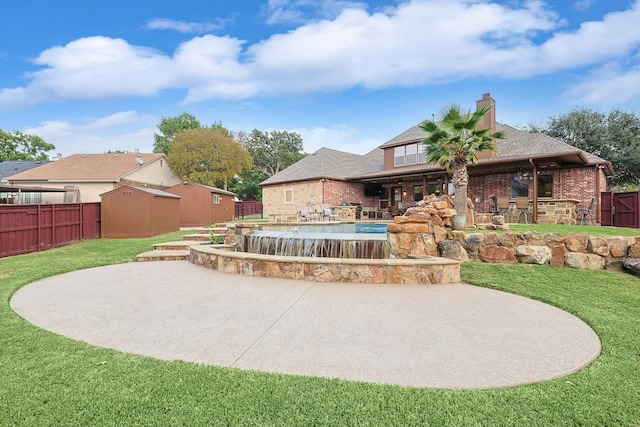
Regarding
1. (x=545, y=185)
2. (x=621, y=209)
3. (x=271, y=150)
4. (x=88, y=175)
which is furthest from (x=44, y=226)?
(x=271, y=150)

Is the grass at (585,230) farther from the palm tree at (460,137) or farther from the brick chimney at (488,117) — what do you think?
the brick chimney at (488,117)

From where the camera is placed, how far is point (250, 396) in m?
1.95

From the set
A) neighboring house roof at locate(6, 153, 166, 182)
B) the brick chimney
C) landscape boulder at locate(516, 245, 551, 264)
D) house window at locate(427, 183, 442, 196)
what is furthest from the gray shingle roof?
landscape boulder at locate(516, 245, 551, 264)

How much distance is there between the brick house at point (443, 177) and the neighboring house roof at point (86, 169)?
32.9 feet

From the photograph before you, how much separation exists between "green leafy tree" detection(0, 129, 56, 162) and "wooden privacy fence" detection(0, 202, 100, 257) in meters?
36.9

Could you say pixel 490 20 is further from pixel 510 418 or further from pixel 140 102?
pixel 140 102

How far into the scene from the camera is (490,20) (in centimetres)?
981

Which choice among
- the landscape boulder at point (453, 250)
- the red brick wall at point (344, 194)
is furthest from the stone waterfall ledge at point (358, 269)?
the red brick wall at point (344, 194)

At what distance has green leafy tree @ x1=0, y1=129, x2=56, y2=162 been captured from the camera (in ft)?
117

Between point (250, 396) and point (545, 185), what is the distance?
56.1ft

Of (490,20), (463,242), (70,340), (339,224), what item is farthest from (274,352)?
(490,20)

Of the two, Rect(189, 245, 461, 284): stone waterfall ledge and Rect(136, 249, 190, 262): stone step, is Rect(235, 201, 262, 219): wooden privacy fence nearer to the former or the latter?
Rect(136, 249, 190, 262): stone step

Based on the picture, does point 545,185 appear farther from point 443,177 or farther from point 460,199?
point 460,199

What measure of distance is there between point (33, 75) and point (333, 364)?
2314 cm
